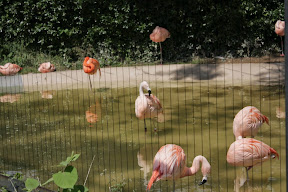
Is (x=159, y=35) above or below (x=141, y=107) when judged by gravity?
above

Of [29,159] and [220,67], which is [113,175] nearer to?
[29,159]

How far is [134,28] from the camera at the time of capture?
1070 cm

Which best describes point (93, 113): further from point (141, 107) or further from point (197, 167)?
point (197, 167)

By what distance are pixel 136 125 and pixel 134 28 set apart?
5.01 meters

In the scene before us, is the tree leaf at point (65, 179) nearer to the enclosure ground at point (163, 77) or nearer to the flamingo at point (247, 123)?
the flamingo at point (247, 123)

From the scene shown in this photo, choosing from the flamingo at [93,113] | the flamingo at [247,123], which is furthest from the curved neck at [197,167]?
the flamingo at [93,113]

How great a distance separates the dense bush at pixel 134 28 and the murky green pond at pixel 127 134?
2.75 metres

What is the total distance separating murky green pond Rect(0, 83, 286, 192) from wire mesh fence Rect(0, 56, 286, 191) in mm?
11

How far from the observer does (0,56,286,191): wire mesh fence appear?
4316mm

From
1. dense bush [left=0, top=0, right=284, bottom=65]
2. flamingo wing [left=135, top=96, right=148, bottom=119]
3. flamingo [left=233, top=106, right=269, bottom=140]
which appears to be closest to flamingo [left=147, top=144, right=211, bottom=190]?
flamingo [left=233, top=106, right=269, bottom=140]

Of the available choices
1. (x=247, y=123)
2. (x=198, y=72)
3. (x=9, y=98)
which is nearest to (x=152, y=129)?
(x=247, y=123)

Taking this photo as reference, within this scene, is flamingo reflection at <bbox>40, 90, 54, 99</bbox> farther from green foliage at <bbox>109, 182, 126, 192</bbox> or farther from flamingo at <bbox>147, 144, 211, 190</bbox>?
flamingo at <bbox>147, 144, 211, 190</bbox>

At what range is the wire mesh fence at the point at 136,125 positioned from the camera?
4316 mm

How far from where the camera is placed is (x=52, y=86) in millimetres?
8719
